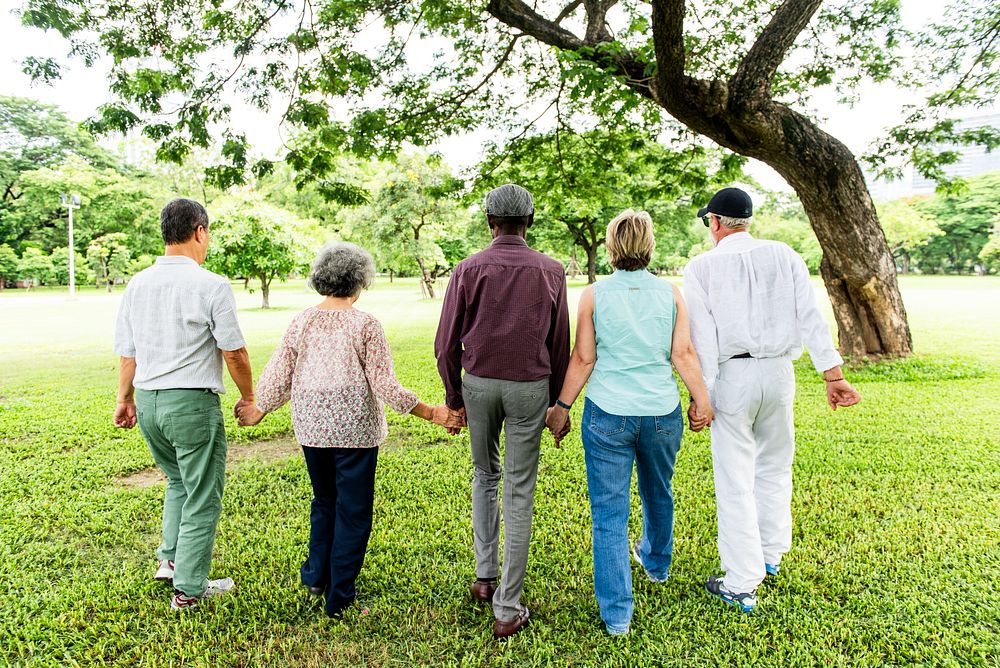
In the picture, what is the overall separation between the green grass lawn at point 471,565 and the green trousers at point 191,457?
0.25 m

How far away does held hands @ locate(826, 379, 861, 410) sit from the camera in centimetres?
296

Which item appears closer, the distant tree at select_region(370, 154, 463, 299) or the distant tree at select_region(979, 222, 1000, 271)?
the distant tree at select_region(370, 154, 463, 299)

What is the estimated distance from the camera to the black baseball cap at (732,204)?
2.98 m

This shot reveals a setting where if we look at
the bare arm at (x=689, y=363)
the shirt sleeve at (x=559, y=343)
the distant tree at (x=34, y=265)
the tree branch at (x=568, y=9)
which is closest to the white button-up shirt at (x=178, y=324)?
the shirt sleeve at (x=559, y=343)

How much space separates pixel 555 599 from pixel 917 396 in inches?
270

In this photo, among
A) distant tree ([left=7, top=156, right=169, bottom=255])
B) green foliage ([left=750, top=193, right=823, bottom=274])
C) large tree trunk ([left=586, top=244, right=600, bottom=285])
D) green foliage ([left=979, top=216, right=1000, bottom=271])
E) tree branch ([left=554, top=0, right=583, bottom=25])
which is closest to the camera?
tree branch ([left=554, top=0, right=583, bottom=25])

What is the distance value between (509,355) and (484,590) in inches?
50.8

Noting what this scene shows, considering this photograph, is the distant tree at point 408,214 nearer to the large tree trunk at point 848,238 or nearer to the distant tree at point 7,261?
the large tree trunk at point 848,238

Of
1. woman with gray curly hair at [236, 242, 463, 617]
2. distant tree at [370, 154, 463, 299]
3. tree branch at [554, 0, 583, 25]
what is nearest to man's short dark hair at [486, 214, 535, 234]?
woman with gray curly hair at [236, 242, 463, 617]

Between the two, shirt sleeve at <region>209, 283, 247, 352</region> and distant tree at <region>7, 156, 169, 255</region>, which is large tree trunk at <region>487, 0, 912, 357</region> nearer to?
shirt sleeve at <region>209, 283, 247, 352</region>

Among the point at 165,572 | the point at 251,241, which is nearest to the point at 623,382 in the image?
the point at 165,572

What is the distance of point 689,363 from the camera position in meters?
2.81

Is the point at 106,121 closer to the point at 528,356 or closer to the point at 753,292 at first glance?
the point at 528,356

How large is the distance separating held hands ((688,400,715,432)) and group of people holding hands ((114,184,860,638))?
15mm
